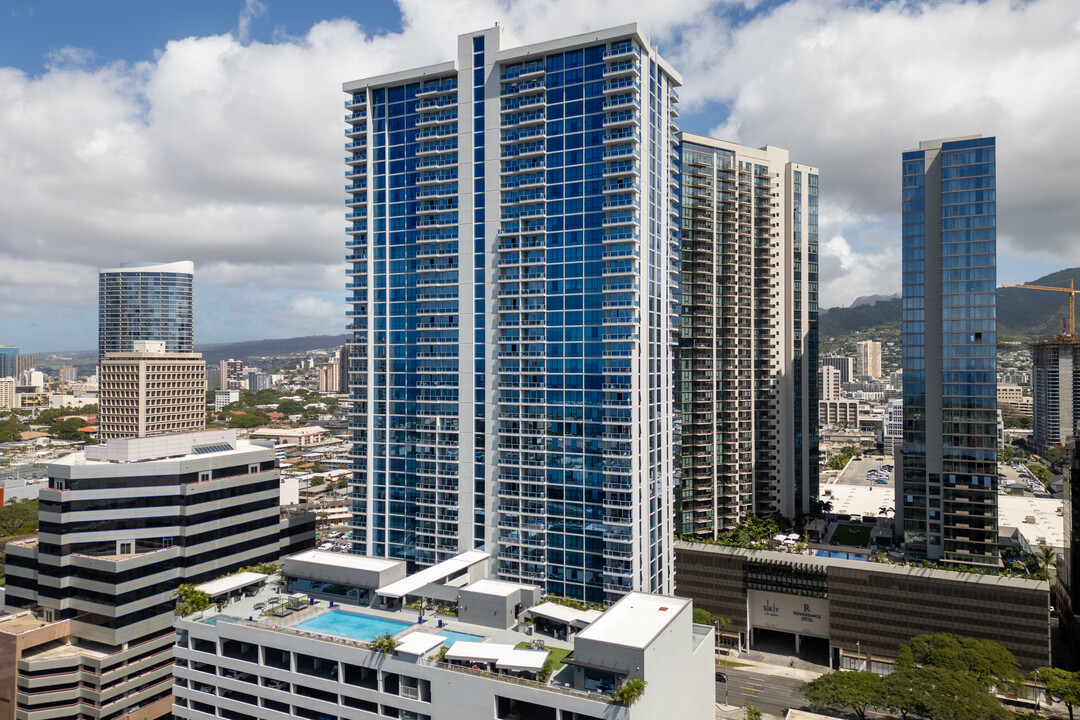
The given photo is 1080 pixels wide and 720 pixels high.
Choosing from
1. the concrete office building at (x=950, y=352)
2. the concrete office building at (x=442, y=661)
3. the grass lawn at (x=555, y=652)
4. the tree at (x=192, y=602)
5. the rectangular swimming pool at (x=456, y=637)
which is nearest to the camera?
the concrete office building at (x=442, y=661)

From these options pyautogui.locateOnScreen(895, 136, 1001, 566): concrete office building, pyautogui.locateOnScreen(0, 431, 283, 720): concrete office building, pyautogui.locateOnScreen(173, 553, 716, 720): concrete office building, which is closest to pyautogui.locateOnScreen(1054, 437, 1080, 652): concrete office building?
pyautogui.locateOnScreen(895, 136, 1001, 566): concrete office building

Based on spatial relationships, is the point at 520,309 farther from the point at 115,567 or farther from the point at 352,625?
the point at 115,567

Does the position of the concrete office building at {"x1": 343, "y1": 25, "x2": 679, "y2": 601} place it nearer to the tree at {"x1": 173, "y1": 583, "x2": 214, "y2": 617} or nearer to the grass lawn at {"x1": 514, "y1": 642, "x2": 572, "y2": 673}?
the grass lawn at {"x1": 514, "y1": 642, "x2": 572, "y2": 673}

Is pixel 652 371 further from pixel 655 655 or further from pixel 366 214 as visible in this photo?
pixel 366 214

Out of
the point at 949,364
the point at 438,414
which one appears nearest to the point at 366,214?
the point at 438,414

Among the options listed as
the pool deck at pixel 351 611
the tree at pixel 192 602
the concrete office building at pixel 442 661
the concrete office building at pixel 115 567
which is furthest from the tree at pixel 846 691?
the concrete office building at pixel 115 567

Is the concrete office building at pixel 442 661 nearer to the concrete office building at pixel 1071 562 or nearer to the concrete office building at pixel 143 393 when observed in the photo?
the concrete office building at pixel 1071 562
